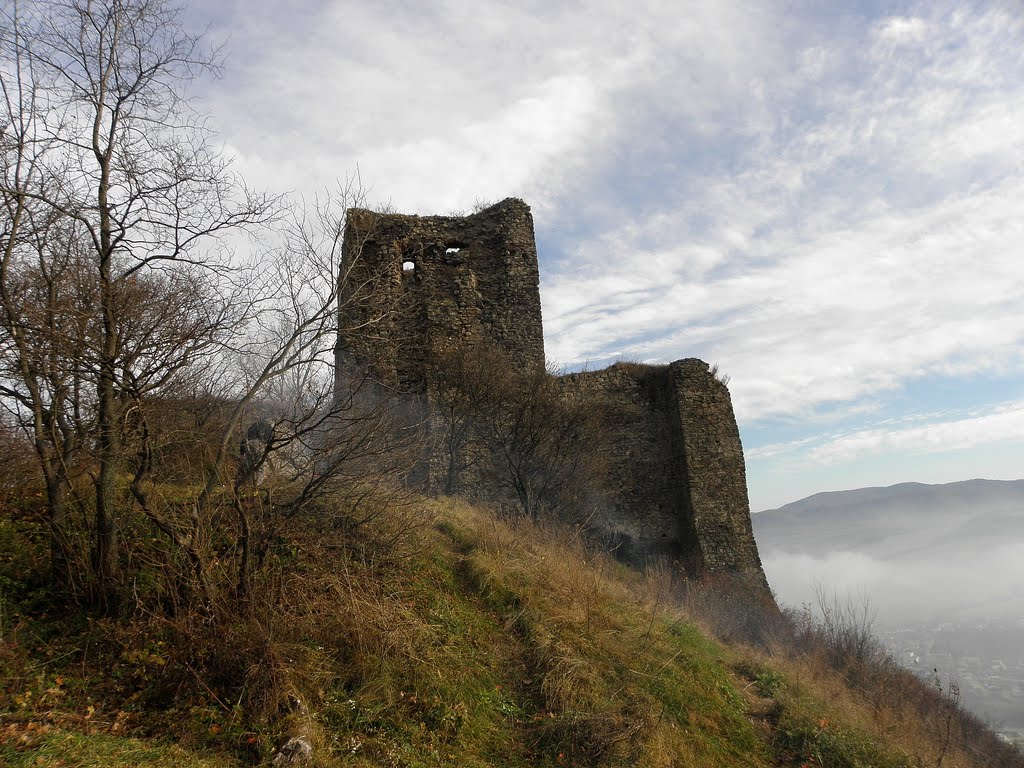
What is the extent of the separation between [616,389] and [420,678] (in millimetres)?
11706

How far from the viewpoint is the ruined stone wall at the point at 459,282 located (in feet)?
44.9

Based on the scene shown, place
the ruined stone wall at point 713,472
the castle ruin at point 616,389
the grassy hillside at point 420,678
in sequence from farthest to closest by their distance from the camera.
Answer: the ruined stone wall at point 713,472, the castle ruin at point 616,389, the grassy hillside at point 420,678

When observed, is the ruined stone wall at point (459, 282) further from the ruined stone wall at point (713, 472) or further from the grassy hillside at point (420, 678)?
the grassy hillside at point (420, 678)

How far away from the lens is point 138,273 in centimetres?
540

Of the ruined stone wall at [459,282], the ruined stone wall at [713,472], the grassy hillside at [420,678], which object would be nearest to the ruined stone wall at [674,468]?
the ruined stone wall at [713,472]

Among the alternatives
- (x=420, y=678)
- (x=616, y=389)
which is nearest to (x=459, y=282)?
(x=616, y=389)

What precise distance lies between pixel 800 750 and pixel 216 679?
505cm

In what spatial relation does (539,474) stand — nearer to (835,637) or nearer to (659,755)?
(835,637)

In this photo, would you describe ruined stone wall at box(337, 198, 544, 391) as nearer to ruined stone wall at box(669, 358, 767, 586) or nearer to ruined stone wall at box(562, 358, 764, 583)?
ruined stone wall at box(562, 358, 764, 583)

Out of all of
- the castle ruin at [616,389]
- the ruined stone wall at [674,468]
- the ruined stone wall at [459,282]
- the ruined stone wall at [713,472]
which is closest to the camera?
the ruined stone wall at [459,282]

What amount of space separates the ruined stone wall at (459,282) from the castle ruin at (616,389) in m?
0.03

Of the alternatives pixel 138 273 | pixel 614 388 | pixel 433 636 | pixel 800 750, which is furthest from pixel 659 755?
pixel 614 388

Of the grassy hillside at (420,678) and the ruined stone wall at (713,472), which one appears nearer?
the grassy hillside at (420,678)

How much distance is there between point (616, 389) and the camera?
1585cm
